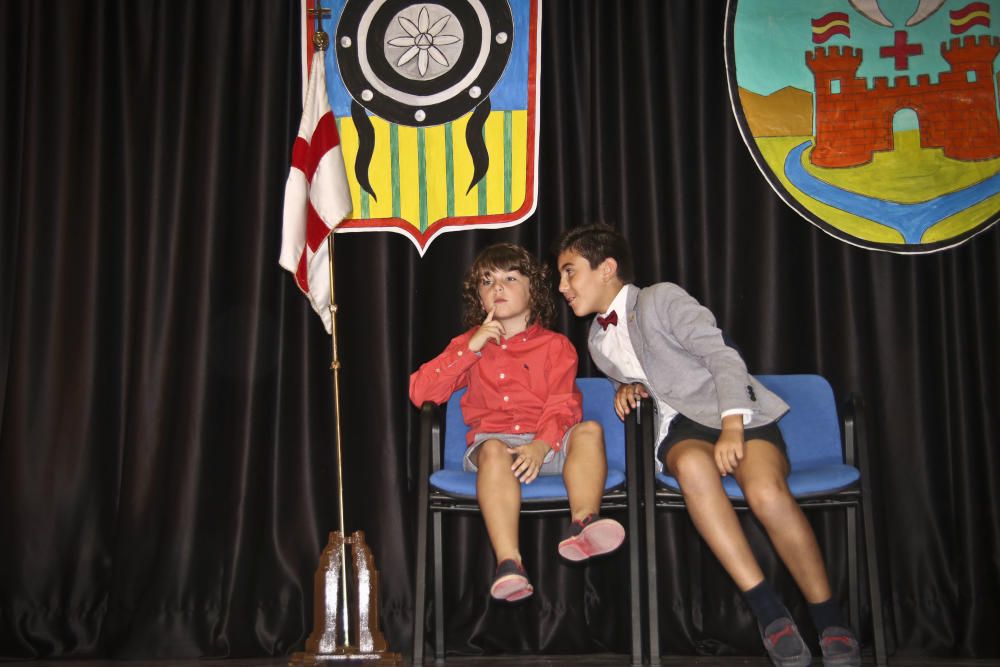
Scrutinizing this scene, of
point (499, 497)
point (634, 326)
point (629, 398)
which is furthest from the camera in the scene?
point (634, 326)

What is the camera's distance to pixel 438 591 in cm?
303

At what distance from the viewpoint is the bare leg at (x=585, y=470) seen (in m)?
2.53

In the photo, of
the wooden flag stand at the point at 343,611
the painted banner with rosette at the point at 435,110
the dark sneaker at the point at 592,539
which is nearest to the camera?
the dark sneaker at the point at 592,539

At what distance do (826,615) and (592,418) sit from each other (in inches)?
38.2

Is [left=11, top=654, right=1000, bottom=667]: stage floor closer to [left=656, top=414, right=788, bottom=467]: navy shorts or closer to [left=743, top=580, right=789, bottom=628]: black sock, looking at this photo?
[left=743, top=580, right=789, bottom=628]: black sock

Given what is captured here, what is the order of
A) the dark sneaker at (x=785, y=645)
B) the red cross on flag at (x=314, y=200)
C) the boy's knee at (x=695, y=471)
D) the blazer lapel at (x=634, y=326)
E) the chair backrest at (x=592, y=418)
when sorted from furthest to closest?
the red cross on flag at (x=314, y=200), the chair backrest at (x=592, y=418), the blazer lapel at (x=634, y=326), the boy's knee at (x=695, y=471), the dark sneaker at (x=785, y=645)

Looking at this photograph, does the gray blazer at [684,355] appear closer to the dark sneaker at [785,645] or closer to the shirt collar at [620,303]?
the shirt collar at [620,303]

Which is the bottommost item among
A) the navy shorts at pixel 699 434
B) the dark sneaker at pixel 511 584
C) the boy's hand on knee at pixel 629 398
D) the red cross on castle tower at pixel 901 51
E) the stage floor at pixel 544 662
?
the stage floor at pixel 544 662

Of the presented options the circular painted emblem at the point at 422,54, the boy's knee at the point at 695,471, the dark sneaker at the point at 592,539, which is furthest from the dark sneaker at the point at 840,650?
the circular painted emblem at the point at 422,54

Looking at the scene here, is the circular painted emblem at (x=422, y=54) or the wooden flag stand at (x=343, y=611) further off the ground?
the circular painted emblem at (x=422, y=54)

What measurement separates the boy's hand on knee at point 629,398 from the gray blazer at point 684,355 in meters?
0.08

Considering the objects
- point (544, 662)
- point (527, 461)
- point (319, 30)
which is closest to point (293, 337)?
point (319, 30)

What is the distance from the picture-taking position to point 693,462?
254cm

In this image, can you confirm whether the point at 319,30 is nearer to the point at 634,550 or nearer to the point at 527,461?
the point at 527,461
